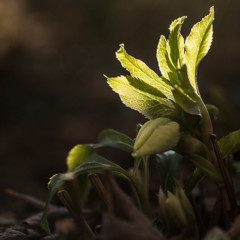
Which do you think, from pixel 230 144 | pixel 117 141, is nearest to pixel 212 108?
pixel 230 144

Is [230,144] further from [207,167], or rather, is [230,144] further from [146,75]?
[146,75]

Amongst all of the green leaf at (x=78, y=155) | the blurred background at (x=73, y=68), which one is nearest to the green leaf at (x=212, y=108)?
the green leaf at (x=78, y=155)

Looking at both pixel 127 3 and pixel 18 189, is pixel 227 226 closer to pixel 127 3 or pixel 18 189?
pixel 18 189

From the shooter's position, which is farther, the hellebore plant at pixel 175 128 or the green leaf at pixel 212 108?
the green leaf at pixel 212 108

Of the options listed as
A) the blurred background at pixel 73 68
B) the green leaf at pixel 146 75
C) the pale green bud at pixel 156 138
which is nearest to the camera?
the pale green bud at pixel 156 138

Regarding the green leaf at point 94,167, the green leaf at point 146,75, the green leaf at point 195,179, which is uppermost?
the green leaf at point 146,75

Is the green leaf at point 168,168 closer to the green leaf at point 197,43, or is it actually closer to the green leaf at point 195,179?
the green leaf at point 195,179

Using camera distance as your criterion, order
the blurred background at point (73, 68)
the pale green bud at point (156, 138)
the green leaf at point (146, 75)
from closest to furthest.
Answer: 1. the pale green bud at point (156, 138)
2. the green leaf at point (146, 75)
3. the blurred background at point (73, 68)

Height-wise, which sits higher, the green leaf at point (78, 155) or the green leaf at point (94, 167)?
the green leaf at point (78, 155)
